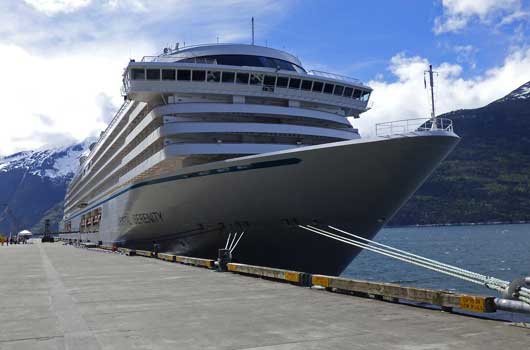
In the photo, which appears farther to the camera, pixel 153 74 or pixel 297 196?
pixel 153 74

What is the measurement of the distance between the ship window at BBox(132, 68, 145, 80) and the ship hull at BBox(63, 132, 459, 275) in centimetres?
450

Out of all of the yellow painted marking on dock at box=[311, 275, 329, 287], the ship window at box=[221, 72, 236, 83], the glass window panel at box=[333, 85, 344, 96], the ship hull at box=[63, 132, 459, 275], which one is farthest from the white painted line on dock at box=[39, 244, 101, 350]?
A: the glass window panel at box=[333, 85, 344, 96]

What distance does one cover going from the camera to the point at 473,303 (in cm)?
840

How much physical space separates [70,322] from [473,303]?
634 cm

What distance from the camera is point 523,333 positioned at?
7.02 metres

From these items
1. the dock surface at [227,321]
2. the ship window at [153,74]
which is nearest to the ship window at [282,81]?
the ship window at [153,74]

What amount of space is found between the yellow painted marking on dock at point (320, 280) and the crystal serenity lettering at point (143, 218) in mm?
11229

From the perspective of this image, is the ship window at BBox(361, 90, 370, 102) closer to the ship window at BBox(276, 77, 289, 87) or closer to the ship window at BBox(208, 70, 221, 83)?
the ship window at BBox(276, 77, 289, 87)

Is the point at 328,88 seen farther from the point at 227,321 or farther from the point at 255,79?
the point at 227,321

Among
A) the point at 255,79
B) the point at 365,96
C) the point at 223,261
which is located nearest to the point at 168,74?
the point at 255,79

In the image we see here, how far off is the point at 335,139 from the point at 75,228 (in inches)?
1765

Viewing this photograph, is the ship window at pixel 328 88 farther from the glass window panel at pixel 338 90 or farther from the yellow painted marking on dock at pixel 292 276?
the yellow painted marking on dock at pixel 292 276

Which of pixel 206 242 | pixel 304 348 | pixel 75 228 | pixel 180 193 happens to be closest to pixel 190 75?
pixel 180 193

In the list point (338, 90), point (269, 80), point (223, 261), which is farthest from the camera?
point (338, 90)
